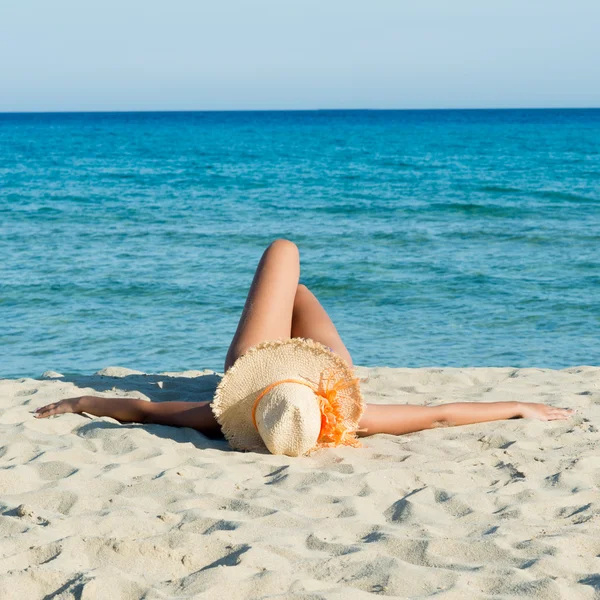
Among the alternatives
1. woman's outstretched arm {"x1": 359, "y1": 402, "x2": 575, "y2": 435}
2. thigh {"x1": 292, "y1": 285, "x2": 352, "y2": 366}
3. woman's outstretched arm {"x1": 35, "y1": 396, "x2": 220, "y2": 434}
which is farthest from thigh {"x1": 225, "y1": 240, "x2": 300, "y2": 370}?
woman's outstretched arm {"x1": 359, "y1": 402, "x2": 575, "y2": 435}

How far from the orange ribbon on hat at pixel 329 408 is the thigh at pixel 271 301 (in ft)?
2.00

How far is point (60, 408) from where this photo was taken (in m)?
4.86

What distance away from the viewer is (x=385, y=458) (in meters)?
4.24

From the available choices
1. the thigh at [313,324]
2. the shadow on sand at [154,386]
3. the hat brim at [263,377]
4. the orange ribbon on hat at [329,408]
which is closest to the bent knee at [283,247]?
the thigh at [313,324]

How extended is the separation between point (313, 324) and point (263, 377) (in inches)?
37.7

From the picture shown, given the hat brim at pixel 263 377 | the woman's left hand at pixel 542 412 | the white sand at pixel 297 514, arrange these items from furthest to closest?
the woman's left hand at pixel 542 412, the hat brim at pixel 263 377, the white sand at pixel 297 514

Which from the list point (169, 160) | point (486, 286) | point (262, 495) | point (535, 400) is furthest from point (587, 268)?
point (169, 160)

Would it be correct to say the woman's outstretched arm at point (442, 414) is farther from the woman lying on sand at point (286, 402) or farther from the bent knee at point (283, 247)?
the bent knee at point (283, 247)

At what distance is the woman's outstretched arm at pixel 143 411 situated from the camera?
4.64m

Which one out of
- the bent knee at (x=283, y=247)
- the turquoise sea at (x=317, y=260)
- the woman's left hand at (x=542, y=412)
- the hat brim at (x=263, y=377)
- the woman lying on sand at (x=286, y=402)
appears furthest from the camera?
the turquoise sea at (x=317, y=260)

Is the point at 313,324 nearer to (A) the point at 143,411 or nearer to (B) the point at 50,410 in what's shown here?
(A) the point at 143,411

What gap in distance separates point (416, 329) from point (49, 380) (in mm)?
4071

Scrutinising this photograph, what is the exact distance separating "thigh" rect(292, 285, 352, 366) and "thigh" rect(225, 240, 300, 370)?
0.12 m

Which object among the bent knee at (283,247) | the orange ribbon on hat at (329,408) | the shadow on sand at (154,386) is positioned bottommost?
the shadow on sand at (154,386)
